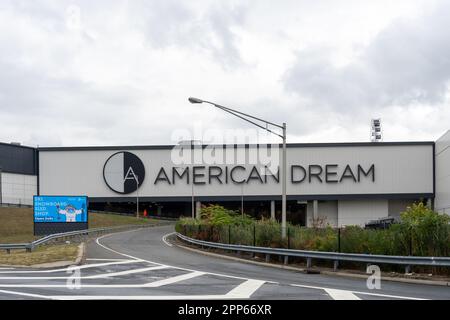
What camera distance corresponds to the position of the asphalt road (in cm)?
1430

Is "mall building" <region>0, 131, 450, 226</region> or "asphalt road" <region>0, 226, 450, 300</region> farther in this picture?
"mall building" <region>0, 131, 450, 226</region>

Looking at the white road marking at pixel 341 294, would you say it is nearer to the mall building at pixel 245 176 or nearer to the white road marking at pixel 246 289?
the white road marking at pixel 246 289

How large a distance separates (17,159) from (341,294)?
84.2 m

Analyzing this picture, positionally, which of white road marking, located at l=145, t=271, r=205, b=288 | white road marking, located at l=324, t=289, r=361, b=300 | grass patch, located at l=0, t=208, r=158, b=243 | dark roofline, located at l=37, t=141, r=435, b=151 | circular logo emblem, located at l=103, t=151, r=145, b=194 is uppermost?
dark roofline, located at l=37, t=141, r=435, b=151

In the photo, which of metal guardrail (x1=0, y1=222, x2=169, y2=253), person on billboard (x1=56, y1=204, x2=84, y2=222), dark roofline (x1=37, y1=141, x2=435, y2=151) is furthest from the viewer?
dark roofline (x1=37, y1=141, x2=435, y2=151)

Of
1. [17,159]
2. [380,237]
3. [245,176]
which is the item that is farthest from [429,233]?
[17,159]

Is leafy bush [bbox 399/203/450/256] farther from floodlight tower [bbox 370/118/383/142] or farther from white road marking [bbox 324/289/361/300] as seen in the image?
floodlight tower [bbox 370/118/383/142]

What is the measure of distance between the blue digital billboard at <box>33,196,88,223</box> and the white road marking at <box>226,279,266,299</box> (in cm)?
3412

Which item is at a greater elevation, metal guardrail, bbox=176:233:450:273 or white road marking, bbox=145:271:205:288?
metal guardrail, bbox=176:233:450:273

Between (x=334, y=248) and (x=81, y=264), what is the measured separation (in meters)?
10.5

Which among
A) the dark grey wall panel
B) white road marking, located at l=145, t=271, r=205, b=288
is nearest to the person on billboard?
white road marking, located at l=145, t=271, r=205, b=288

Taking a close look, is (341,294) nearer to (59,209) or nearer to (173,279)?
(173,279)

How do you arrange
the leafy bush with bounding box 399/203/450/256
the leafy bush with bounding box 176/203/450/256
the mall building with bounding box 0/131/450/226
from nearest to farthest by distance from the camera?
the leafy bush with bounding box 399/203/450/256 < the leafy bush with bounding box 176/203/450/256 < the mall building with bounding box 0/131/450/226

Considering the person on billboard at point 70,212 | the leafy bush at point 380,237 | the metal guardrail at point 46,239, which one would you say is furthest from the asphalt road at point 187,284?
the person on billboard at point 70,212
